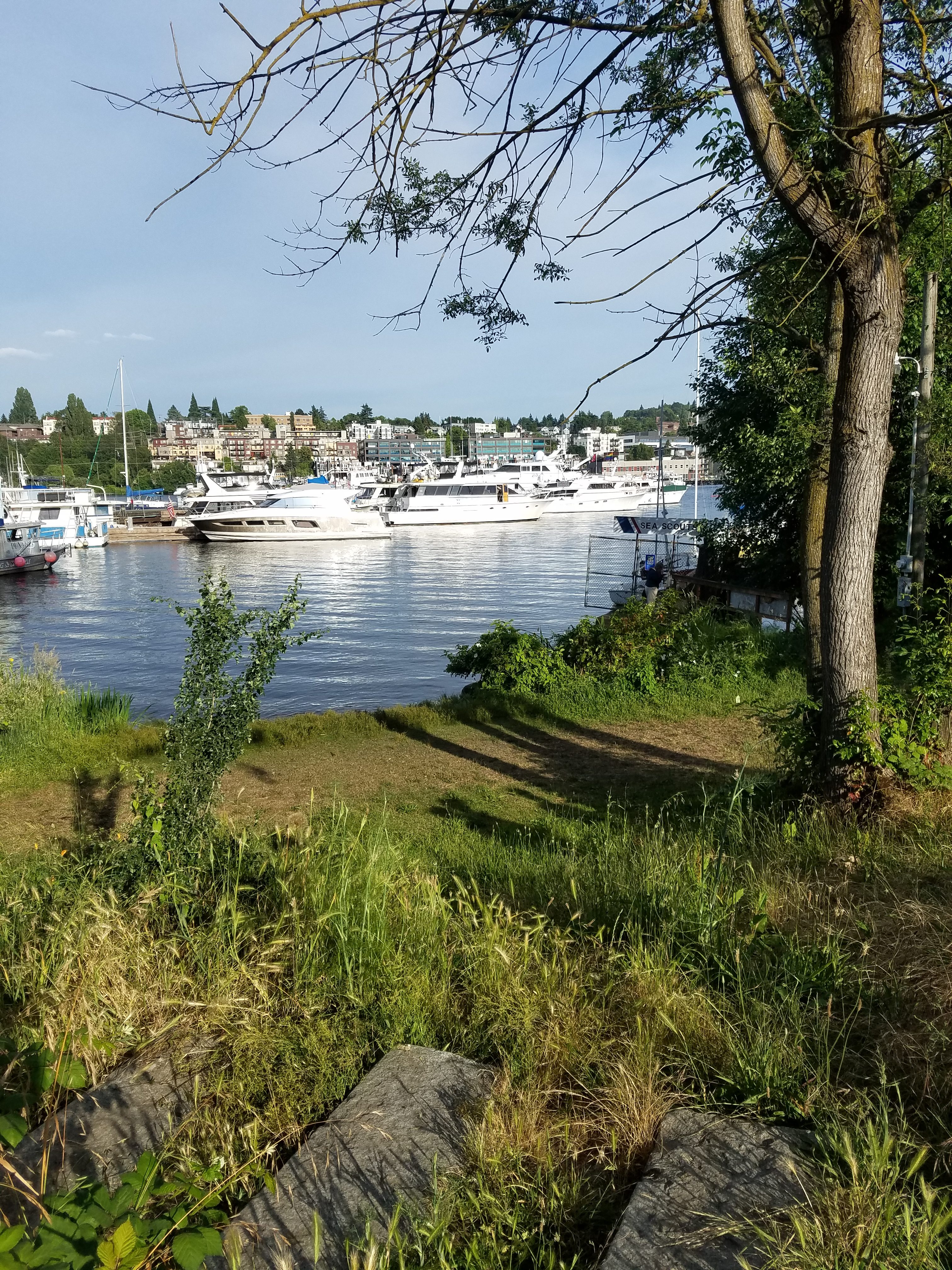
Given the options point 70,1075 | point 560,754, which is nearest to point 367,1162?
point 70,1075

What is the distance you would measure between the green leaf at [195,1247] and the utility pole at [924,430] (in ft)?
33.9

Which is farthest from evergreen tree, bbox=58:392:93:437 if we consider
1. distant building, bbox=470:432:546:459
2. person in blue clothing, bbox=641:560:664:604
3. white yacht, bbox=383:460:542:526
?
person in blue clothing, bbox=641:560:664:604

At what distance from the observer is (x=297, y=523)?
227 ft

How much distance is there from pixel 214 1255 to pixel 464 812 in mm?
5912

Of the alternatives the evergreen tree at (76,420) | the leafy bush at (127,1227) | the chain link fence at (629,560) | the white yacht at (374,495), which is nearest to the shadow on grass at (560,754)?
the chain link fence at (629,560)

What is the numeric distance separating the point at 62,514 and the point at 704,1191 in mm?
68790

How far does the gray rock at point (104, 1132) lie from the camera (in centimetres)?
236

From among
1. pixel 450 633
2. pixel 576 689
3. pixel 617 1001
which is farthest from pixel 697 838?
pixel 450 633

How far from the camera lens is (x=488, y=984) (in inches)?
126

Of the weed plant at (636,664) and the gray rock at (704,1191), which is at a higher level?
the gray rock at (704,1191)

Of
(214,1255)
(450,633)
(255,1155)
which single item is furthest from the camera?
(450,633)

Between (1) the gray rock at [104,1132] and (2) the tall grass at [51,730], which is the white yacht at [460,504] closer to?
(2) the tall grass at [51,730]

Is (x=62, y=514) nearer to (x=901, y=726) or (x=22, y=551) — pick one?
(x=22, y=551)

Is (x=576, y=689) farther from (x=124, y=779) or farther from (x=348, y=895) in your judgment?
(x=348, y=895)
